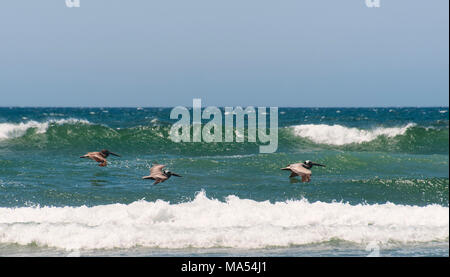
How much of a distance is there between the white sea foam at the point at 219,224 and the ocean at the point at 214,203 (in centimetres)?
2

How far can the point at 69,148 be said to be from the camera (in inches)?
875

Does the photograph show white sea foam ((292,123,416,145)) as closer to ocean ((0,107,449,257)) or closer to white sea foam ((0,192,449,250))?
ocean ((0,107,449,257))

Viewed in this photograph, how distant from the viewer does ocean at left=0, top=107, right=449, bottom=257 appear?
8.86m

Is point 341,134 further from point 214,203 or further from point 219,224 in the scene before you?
point 219,224

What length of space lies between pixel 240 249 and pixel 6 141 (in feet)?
59.0

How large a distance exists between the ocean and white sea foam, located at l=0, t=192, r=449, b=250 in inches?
0.8

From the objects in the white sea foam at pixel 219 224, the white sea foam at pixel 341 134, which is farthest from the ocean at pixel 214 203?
the white sea foam at pixel 341 134

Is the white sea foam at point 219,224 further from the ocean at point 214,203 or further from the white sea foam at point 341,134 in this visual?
the white sea foam at point 341,134

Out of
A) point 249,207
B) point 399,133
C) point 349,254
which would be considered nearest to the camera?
point 349,254

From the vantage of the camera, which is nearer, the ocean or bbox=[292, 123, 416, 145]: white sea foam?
the ocean

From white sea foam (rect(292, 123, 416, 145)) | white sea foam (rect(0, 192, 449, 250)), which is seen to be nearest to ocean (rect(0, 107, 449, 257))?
white sea foam (rect(0, 192, 449, 250))

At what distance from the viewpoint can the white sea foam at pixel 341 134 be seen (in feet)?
87.7
